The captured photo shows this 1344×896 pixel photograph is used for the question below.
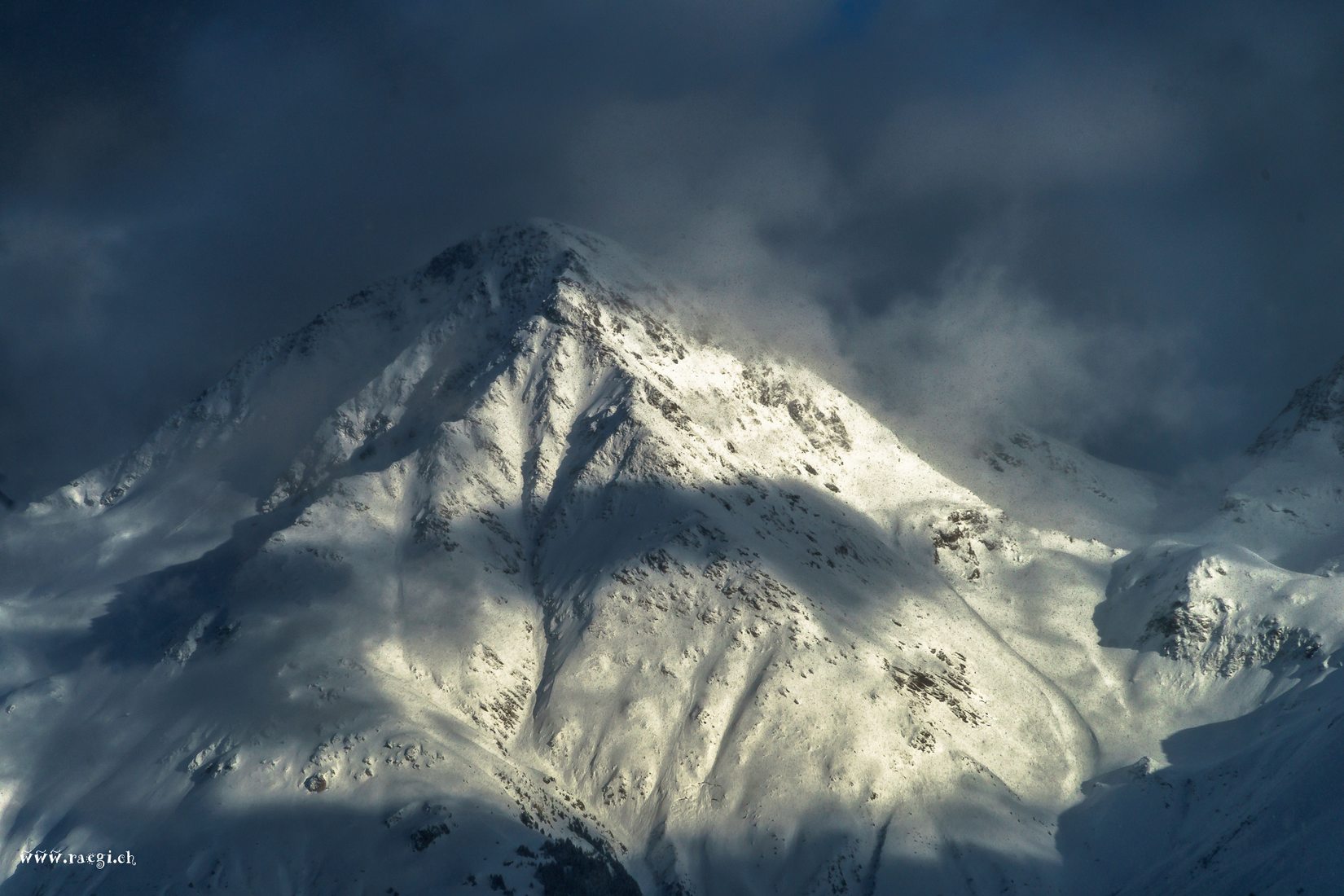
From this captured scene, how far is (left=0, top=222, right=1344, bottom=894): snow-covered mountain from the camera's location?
11469cm

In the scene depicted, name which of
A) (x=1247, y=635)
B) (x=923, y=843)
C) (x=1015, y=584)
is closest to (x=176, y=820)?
(x=923, y=843)

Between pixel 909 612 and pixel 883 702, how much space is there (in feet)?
94.0

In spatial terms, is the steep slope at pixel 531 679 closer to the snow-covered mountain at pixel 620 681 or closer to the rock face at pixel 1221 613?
the snow-covered mountain at pixel 620 681

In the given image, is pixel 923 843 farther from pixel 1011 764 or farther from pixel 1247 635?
pixel 1247 635

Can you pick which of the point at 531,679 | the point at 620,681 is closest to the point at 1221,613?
the point at 620,681

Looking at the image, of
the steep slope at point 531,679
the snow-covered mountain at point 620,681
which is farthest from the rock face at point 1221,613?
the steep slope at point 531,679

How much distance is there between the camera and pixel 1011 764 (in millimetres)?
141500

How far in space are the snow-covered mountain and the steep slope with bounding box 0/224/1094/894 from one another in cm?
50

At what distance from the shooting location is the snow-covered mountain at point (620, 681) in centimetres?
11469

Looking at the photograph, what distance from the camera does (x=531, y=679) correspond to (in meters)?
146

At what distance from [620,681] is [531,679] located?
12375 millimetres

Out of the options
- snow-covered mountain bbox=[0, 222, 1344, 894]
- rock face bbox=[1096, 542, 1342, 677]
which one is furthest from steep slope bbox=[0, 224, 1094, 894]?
rock face bbox=[1096, 542, 1342, 677]

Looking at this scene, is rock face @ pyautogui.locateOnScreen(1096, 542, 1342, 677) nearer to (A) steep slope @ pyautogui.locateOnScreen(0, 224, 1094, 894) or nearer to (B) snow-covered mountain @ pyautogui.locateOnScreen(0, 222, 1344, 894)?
(B) snow-covered mountain @ pyautogui.locateOnScreen(0, 222, 1344, 894)

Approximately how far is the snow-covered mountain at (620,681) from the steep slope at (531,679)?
500 millimetres
